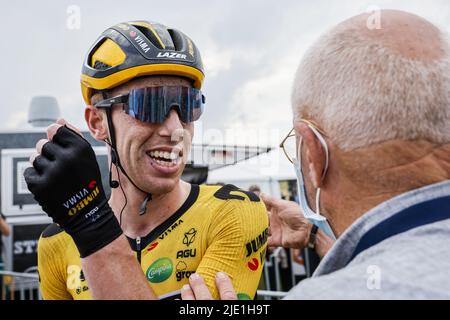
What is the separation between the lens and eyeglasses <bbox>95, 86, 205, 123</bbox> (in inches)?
93.4

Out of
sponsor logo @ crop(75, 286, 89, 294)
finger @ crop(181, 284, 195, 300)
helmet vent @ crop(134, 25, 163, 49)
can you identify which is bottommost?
sponsor logo @ crop(75, 286, 89, 294)

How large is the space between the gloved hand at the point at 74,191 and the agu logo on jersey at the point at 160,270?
0.60m

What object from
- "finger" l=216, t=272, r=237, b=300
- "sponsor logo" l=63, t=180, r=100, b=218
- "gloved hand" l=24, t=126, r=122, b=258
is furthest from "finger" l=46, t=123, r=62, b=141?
"finger" l=216, t=272, r=237, b=300

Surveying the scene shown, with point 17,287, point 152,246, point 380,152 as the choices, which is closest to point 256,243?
point 152,246

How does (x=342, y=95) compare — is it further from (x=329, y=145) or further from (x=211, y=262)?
(x=211, y=262)

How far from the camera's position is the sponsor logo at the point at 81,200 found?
1704 millimetres

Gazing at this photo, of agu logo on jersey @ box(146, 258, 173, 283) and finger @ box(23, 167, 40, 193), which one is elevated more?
finger @ box(23, 167, 40, 193)

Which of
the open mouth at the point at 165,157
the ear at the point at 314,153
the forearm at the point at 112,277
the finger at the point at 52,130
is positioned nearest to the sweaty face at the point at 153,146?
the open mouth at the point at 165,157

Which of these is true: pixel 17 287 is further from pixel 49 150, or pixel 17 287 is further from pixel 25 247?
pixel 49 150

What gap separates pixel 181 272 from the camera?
229cm

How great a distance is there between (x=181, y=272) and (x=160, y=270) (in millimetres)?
111

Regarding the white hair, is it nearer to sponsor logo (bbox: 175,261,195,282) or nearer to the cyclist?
the cyclist

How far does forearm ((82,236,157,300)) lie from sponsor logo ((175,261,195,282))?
1.79ft

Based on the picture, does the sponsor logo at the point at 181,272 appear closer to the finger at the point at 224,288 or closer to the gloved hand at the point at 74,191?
the finger at the point at 224,288
